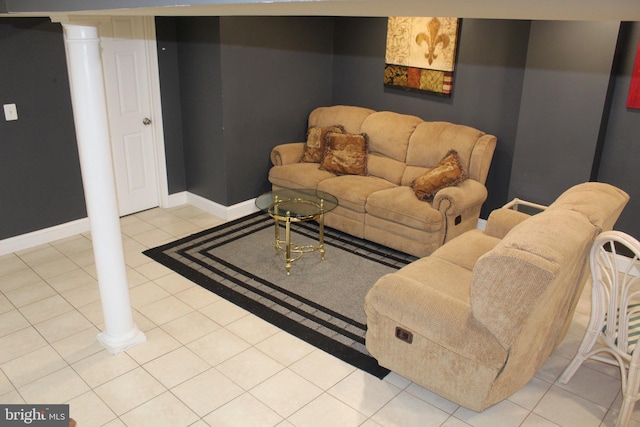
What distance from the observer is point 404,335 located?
2838 millimetres

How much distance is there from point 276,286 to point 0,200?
93.9 inches

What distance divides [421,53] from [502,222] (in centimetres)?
203

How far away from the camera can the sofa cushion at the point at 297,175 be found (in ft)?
16.6

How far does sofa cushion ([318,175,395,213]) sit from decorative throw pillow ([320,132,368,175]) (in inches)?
5.3

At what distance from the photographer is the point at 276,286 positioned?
4035mm

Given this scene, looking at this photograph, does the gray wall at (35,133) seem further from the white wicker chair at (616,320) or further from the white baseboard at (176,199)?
the white wicker chair at (616,320)

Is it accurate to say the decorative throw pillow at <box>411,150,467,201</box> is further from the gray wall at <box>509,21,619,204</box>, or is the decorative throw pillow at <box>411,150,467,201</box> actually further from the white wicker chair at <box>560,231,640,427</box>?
the white wicker chair at <box>560,231,640,427</box>

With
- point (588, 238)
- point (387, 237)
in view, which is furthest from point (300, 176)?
point (588, 238)

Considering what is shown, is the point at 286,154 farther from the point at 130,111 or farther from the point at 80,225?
the point at 80,225

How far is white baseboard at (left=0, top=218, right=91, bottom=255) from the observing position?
4.49 m

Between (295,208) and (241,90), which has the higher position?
(241,90)

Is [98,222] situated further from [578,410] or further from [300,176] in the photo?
[578,410]

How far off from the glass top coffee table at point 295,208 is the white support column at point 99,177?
4.25 feet

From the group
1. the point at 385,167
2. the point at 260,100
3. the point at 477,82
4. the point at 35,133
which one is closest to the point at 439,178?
the point at 385,167
